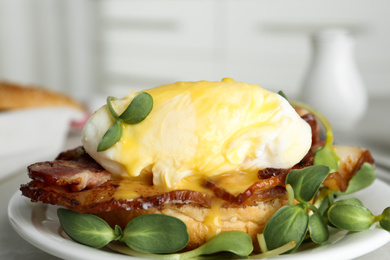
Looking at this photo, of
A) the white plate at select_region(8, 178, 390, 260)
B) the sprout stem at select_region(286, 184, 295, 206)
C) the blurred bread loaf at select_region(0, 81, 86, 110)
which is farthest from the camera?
the blurred bread loaf at select_region(0, 81, 86, 110)

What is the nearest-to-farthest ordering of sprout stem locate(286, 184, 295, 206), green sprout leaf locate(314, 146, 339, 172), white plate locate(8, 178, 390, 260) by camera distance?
white plate locate(8, 178, 390, 260) → sprout stem locate(286, 184, 295, 206) → green sprout leaf locate(314, 146, 339, 172)

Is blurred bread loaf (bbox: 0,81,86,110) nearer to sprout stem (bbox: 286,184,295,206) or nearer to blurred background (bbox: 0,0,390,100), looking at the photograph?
sprout stem (bbox: 286,184,295,206)

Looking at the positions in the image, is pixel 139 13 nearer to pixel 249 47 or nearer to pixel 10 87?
pixel 249 47

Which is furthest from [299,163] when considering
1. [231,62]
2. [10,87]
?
[231,62]

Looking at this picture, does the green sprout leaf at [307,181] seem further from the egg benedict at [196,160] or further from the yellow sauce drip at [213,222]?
the yellow sauce drip at [213,222]

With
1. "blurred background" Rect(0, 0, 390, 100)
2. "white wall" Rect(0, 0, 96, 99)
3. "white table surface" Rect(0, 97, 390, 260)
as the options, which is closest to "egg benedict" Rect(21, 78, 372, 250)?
"white table surface" Rect(0, 97, 390, 260)

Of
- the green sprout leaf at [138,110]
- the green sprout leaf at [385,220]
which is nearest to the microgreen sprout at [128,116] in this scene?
the green sprout leaf at [138,110]
